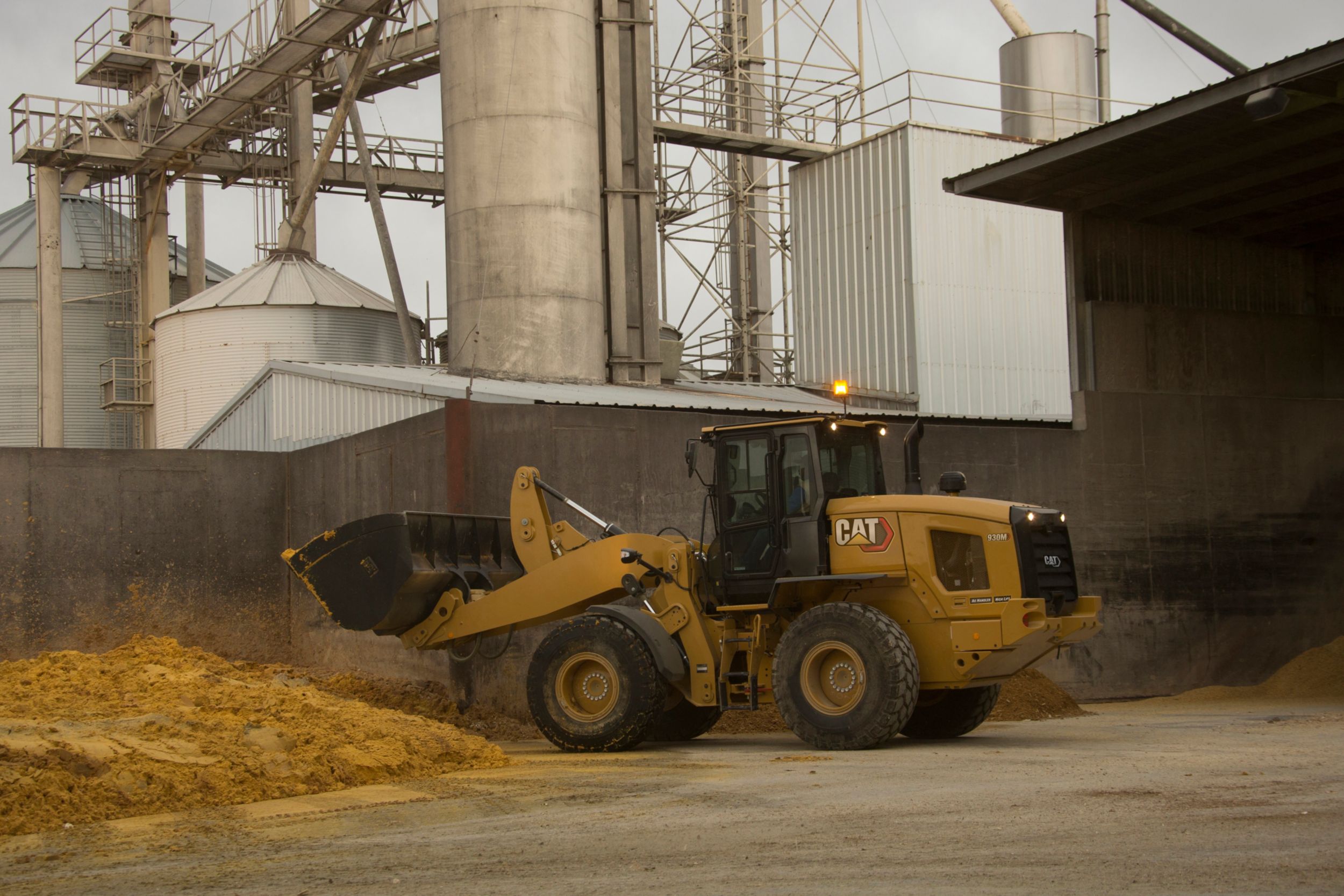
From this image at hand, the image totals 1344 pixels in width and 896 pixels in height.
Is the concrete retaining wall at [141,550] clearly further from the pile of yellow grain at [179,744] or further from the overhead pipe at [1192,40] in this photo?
the overhead pipe at [1192,40]

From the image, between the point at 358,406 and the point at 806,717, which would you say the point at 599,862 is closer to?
the point at 806,717

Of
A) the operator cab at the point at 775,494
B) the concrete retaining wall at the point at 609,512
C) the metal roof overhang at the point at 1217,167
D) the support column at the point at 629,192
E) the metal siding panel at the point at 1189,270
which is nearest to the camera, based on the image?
the operator cab at the point at 775,494

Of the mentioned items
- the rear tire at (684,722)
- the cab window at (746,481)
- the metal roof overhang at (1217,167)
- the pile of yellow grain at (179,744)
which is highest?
the metal roof overhang at (1217,167)

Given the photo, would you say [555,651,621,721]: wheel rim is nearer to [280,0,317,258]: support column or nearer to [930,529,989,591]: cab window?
[930,529,989,591]: cab window

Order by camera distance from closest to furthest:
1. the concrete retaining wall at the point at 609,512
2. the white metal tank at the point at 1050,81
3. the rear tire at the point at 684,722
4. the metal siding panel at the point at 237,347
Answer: the rear tire at the point at 684,722 → the concrete retaining wall at the point at 609,512 → the metal siding panel at the point at 237,347 → the white metal tank at the point at 1050,81

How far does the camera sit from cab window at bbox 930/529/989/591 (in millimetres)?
11953

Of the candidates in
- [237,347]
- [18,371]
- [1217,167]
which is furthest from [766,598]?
[18,371]

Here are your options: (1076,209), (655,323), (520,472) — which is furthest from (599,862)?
(655,323)

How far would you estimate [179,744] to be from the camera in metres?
10.1

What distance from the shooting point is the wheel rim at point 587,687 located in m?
12.5

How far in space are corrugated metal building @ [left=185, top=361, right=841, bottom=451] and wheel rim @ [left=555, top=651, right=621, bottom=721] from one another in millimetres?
3733

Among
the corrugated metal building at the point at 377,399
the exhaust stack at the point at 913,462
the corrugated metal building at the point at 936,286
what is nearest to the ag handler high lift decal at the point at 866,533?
the exhaust stack at the point at 913,462

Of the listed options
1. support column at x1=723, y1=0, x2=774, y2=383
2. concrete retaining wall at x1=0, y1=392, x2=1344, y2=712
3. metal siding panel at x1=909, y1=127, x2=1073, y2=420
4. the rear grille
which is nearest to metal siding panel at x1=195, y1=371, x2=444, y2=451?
concrete retaining wall at x1=0, y1=392, x2=1344, y2=712

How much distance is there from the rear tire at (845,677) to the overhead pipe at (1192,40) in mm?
9258
